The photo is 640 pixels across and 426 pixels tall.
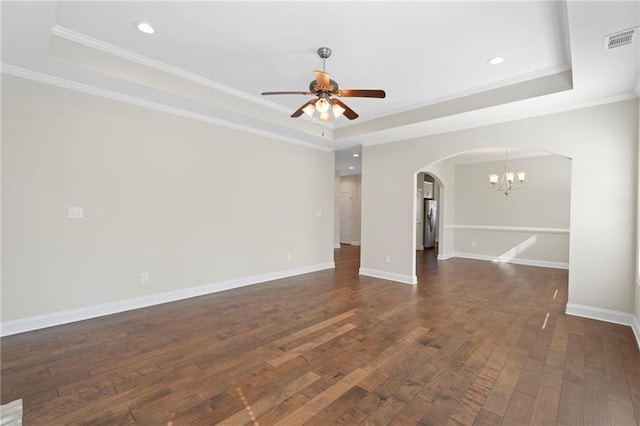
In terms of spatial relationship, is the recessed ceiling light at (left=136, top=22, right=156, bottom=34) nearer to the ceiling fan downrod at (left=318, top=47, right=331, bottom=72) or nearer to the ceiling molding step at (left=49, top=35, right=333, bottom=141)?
the ceiling molding step at (left=49, top=35, right=333, bottom=141)

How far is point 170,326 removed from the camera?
331cm

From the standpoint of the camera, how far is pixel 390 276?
5.59 m

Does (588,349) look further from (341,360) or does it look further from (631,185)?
(341,360)

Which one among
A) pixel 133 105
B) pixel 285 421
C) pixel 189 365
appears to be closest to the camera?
pixel 285 421

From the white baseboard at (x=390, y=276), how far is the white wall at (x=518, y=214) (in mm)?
3790

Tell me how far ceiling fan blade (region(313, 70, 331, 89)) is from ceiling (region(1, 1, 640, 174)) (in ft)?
1.39

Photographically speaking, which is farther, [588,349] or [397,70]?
[397,70]

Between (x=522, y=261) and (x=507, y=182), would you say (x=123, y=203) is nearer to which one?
(x=507, y=182)

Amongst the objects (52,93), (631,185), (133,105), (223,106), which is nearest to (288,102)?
(223,106)

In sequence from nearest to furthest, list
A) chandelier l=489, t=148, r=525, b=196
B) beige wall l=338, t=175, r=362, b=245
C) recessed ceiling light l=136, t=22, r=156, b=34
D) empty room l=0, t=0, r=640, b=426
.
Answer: empty room l=0, t=0, r=640, b=426 < recessed ceiling light l=136, t=22, r=156, b=34 < chandelier l=489, t=148, r=525, b=196 < beige wall l=338, t=175, r=362, b=245

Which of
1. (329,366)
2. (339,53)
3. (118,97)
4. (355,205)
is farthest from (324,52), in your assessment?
(355,205)

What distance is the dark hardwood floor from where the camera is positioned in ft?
6.28

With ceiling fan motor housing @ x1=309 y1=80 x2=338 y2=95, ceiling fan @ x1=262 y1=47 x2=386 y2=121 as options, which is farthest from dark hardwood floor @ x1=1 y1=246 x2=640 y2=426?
ceiling fan motor housing @ x1=309 y1=80 x2=338 y2=95

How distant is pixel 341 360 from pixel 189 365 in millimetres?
1336
